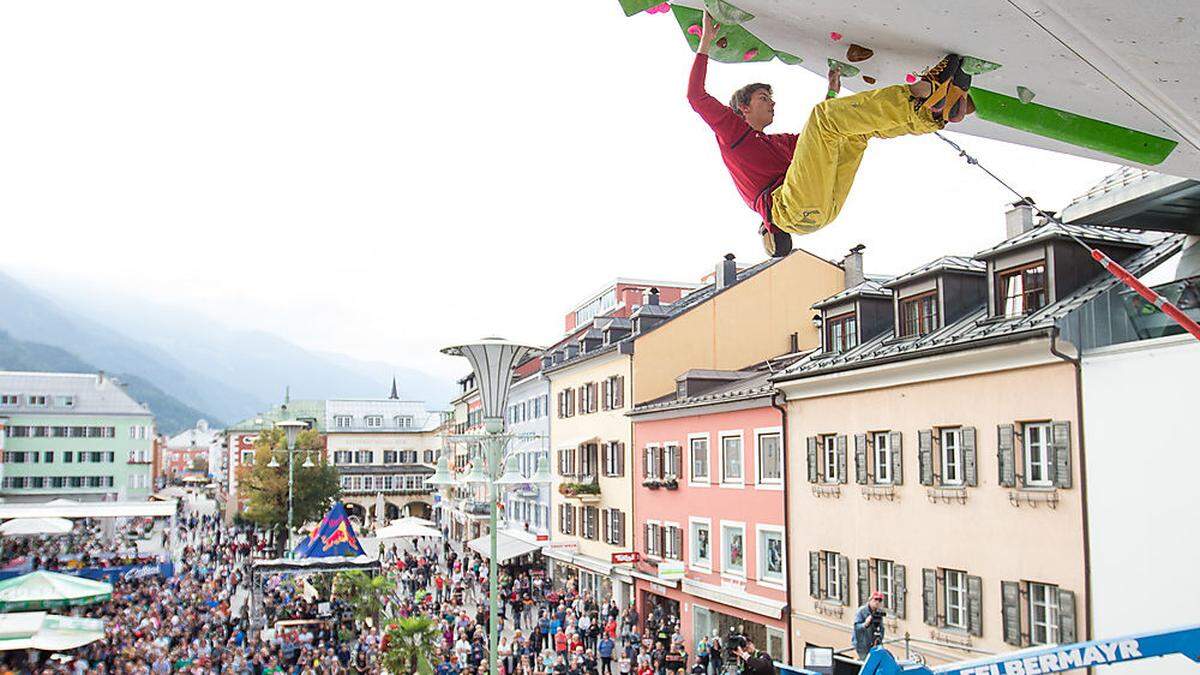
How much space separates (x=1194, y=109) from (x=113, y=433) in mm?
85644

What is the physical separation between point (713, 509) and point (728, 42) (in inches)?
964

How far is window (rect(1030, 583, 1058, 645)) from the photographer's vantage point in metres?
16.1

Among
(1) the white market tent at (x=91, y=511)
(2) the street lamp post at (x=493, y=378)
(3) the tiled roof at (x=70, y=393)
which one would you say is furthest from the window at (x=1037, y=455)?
(3) the tiled roof at (x=70, y=393)

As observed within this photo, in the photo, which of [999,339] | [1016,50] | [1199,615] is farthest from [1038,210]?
[999,339]

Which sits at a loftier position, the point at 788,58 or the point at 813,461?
the point at 788,58

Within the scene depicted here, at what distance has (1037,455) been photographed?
1658 centimetres

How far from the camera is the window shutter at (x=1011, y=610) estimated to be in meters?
16.6

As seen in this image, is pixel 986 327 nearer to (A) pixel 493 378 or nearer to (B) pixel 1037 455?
(B) pixel 1037 455

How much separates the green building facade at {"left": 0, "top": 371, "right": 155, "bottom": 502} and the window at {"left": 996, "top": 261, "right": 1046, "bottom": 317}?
74118 mm

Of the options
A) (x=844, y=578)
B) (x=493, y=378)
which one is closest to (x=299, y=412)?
(x=844, y=578)

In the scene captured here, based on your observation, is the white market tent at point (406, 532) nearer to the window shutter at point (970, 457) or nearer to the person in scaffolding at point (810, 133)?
the window shutter at point (970, 457)

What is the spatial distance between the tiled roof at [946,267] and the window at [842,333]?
2428 mm

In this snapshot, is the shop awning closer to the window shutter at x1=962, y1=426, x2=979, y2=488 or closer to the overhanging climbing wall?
the window shutter at x1=962, y1=426, x2=979, y2=488

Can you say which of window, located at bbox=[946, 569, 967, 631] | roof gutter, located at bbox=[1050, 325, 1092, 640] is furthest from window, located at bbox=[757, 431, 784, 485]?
A: roof gutter, located at bbox=[1050, 325, 1092, 640]
